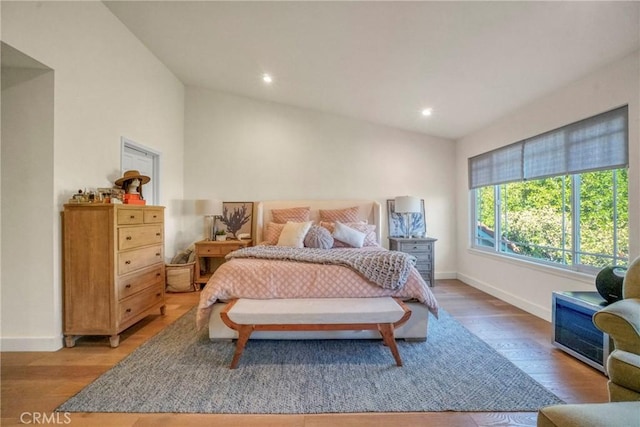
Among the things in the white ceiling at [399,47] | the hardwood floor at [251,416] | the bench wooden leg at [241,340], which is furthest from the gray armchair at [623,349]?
the bench wooden leg at [241,340]

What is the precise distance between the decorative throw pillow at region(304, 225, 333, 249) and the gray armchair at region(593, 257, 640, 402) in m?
2.51

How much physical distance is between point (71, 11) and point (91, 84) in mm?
588

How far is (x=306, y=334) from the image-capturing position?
96.6 inches

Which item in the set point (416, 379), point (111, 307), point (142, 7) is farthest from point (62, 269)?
point (416, 379)

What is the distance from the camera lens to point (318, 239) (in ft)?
11.8

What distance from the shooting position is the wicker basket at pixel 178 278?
3.98m

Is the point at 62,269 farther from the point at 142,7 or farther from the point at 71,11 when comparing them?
the point at 142,7

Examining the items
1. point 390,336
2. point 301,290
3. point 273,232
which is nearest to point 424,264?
point 273,232

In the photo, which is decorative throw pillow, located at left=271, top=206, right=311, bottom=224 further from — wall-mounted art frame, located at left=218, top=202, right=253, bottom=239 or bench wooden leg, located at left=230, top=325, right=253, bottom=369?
bench wooden leg, located at left=230, top=325, right=253, bottom=369

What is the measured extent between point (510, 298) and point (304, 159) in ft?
11.4

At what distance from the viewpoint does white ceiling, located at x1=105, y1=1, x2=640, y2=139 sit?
80.3 inches

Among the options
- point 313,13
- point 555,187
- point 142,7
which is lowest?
point 555,187

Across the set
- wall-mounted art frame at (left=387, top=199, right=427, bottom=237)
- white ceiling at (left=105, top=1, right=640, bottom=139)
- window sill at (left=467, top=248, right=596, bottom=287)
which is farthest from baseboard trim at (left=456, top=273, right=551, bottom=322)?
white ceiling at (left=105, top=1, right=640, bottom=139)

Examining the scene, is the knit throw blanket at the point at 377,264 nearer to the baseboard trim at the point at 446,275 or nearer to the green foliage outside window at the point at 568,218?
the green foliage outside window at the point at 568,218
